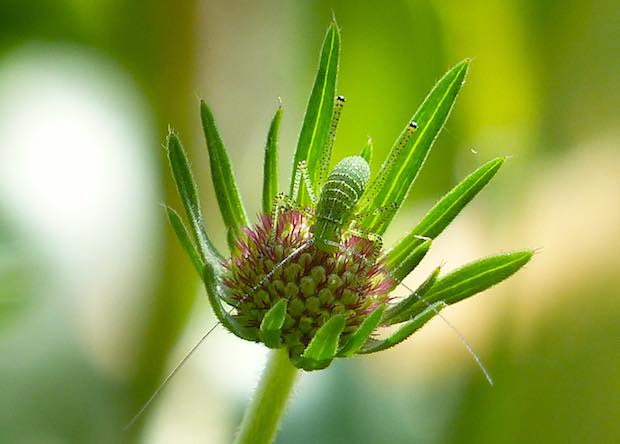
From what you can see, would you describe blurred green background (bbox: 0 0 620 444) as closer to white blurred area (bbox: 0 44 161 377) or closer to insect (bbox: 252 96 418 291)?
white blurred area (bbox: 0 44 161 377)

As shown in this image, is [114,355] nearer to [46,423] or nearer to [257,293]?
[46,423]

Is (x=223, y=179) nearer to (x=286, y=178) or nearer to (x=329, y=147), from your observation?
(x=329, y=147)

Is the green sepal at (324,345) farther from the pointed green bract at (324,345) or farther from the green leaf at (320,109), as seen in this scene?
the green leaf at (320,109)

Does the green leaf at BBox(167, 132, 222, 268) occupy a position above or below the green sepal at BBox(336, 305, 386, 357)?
above

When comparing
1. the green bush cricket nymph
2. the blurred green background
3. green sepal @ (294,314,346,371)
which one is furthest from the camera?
the blurred green background

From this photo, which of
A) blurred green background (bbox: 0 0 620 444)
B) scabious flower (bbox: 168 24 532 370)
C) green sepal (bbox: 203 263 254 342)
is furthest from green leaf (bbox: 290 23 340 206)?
blurred green background (bbox: 0 0 620 444)

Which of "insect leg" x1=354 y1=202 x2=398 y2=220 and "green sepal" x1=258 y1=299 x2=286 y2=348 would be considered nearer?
"green sepal" x1=258 y1=299 x2=286 y2=348

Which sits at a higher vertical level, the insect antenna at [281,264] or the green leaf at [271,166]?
the green leaf at [271,166]

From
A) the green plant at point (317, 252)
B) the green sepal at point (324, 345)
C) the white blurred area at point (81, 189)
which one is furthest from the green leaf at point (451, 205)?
the white blurred area at point (81, 189)
